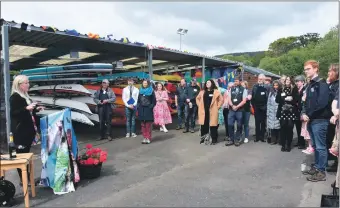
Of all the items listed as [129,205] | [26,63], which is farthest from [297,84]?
[26,63]

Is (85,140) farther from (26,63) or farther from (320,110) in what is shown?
(320,110)

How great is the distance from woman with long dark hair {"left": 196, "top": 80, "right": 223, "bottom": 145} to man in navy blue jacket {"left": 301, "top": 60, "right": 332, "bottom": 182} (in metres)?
3.02

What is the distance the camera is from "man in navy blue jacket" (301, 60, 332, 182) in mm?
4879

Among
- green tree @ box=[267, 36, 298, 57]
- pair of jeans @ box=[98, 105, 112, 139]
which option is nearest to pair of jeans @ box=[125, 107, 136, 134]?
pair of jeans @ box=[98, 105, 112, 139]

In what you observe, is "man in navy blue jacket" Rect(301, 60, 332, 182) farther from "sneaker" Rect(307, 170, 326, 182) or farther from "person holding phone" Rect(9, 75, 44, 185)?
"person holding phone" Rect(9, 75, 44, 185)

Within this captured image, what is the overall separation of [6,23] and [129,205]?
14.5 feet

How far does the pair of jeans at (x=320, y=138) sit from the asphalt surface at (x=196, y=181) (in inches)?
15.1

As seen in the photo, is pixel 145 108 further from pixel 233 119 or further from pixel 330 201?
pixel 330 201

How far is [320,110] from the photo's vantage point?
192 inches

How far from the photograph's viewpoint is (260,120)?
A: 26.2ft

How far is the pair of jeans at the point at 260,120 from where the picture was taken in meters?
7.92

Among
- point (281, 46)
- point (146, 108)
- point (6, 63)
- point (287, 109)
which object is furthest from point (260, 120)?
point (281, 46)

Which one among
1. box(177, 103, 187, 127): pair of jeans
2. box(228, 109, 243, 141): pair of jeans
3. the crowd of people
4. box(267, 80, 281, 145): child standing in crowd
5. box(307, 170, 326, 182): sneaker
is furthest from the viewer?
box(177, 103, 187, 127): pair of jeans

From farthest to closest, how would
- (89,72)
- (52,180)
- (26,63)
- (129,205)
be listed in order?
1. (26,63)
2. (89,72)
3. (52,180)
4. (129,205)
